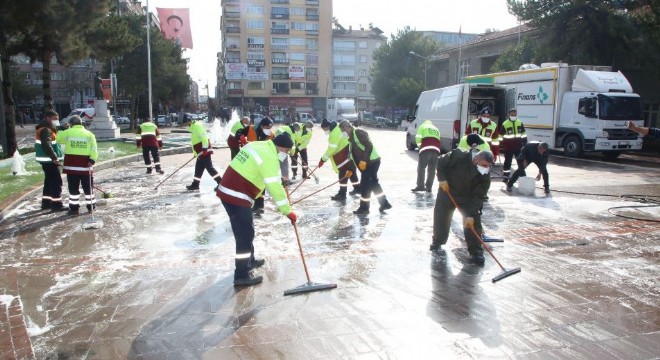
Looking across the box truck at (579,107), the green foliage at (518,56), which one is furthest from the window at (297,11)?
the box truck at (579,107)

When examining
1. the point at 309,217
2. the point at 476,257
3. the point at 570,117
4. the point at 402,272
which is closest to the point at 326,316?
the point at 402,272

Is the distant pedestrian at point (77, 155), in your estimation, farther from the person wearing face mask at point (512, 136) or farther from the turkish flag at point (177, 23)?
the turkish flag at point (177, 23)

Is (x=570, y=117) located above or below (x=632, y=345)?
above

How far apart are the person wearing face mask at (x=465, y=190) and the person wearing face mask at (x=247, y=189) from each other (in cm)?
207

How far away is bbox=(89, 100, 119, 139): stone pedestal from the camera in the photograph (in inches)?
934

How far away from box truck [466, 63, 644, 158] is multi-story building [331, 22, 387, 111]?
53257mm

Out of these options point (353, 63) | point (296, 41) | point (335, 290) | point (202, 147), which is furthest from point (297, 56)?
point (335, 290)

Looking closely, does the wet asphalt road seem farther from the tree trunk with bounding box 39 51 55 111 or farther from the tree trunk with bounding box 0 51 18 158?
the tree trunk with bounding box 39 51 55 111

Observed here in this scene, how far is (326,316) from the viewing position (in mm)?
4281

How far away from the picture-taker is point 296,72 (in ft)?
219

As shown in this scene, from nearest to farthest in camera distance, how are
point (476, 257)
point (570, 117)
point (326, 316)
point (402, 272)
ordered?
point (326, 316), point (402, 272), point (476, 257), point (570, 117)

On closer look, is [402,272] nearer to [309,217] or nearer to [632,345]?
[632,345]

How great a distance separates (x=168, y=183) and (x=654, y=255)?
985cm

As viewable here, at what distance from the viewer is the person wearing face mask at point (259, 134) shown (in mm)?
7265
